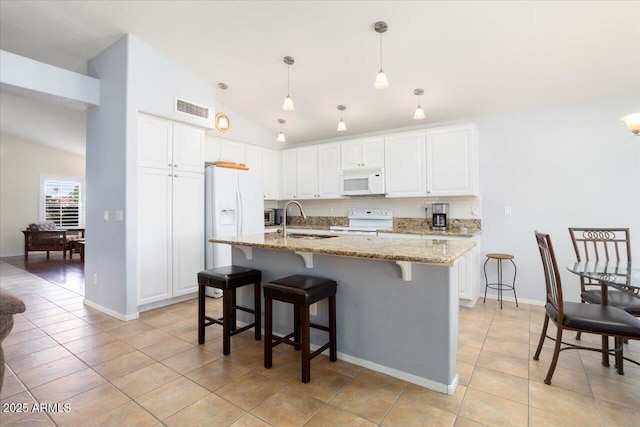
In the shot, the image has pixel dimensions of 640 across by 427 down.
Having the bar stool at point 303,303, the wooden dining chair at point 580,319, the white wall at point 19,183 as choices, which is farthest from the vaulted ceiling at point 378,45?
the white wall at point 19,183

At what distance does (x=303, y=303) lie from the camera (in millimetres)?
2039

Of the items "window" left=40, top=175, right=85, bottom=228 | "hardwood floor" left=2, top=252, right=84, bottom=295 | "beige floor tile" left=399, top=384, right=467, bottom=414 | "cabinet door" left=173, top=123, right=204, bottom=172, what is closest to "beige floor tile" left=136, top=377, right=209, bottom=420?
"beige floor tile" left=399, top=384, right=467, bottom=414

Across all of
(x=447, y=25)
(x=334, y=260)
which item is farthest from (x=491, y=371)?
(x=447, y=25)

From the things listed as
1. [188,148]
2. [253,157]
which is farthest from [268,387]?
[253,157]

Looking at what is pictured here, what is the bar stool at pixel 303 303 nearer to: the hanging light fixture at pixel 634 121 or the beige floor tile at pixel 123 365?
the beige floor tile at pixel 123 365

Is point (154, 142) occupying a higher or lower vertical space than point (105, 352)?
higher

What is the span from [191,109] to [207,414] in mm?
3451

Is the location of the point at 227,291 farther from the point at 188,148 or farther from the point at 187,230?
the point at 188,148

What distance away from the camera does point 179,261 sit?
3.86m

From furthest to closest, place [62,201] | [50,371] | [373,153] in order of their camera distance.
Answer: [62,201] → [373,153] → [50,371]

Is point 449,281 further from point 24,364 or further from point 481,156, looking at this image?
point 24,364

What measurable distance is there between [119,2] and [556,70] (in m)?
4.25

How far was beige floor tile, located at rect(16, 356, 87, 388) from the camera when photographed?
6.93 feet

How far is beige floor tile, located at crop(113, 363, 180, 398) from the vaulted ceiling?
10.2 ft
